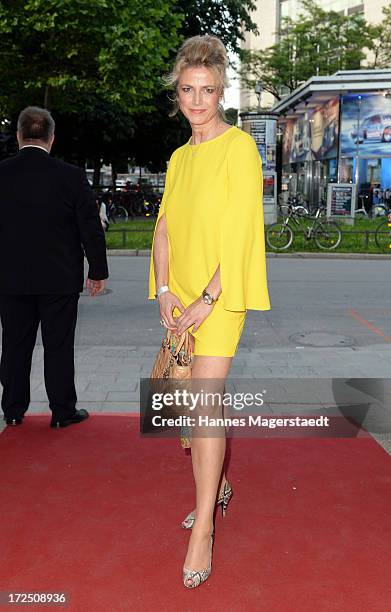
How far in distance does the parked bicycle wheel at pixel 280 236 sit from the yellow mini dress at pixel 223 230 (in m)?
14.5

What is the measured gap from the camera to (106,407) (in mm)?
5031

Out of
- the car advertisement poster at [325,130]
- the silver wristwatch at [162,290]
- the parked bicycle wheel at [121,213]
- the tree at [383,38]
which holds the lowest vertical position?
the parked bicycle wheel at [121,213]

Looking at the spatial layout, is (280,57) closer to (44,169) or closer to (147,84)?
(147,84)

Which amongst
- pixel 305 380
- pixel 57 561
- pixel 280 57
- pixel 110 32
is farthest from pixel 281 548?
pixel 280 57

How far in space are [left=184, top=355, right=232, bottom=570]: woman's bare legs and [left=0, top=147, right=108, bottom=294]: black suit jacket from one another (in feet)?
5.40

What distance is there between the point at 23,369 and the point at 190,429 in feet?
5.91

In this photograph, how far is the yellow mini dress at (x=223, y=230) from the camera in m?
2.70

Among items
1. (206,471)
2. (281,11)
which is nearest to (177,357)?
(206,471)

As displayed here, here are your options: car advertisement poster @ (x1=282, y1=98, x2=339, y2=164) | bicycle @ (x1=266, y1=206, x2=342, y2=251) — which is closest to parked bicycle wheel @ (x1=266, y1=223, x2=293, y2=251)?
bicycle @ (x1=266, y1=206, x2=342, y2=251)

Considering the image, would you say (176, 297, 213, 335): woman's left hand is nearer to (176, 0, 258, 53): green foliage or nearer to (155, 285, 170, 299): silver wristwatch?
(155, 285, 170, 299): silver wristwatch

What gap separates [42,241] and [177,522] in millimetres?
1826

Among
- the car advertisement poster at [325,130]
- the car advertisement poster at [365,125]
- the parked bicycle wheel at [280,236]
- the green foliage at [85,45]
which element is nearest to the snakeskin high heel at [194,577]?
the parked bicycle wheel at [280,236]

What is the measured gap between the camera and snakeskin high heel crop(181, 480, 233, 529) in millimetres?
3186

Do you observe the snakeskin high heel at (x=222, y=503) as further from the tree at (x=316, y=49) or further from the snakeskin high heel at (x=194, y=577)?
the tree at (x=316, y=49)
